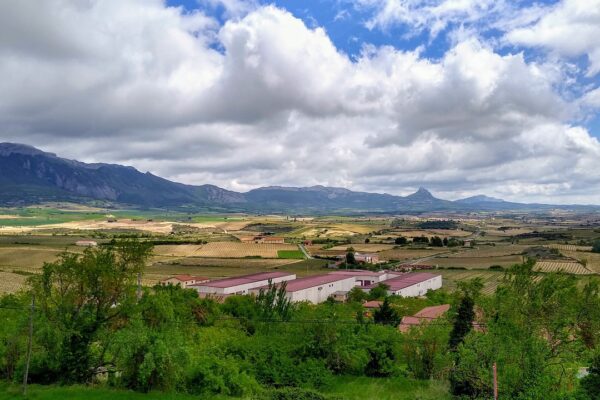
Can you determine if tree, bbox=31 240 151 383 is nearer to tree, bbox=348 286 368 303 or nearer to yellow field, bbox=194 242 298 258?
tree, bbox=348 286 368 303

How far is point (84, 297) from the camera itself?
27.2 meters

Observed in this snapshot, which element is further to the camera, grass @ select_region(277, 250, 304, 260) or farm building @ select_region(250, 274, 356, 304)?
grass @ select_region(277, 250, 304, 260)

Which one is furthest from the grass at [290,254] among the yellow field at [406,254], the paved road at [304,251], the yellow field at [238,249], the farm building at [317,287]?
the farm building at [317,287]

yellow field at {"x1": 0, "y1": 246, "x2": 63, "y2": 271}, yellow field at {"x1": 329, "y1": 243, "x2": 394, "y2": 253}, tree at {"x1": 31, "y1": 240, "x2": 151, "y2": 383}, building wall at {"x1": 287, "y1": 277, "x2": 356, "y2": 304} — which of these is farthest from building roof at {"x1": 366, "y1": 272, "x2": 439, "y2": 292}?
yellow field at {"x1": 0, "y1": 246, "x2": 63, "y2": 271}

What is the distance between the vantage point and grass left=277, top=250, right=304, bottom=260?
135 meters

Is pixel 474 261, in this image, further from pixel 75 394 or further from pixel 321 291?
pixel 75 394

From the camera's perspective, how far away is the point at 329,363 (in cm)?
3553

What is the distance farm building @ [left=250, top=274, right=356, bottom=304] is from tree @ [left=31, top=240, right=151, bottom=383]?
42.3 meters

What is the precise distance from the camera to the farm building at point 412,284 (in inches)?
3083

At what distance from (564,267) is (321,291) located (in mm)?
62362

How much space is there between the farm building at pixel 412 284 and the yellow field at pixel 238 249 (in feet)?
190

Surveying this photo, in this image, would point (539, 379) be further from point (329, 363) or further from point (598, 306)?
point (329, 363)

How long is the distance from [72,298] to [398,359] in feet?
79.6

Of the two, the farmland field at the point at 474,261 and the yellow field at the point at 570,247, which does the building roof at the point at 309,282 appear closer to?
the farmland field at the point at 474,261
